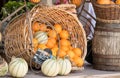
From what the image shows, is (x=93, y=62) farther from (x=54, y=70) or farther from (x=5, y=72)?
(x=5, y=72)

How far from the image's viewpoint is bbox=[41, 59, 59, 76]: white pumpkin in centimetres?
220

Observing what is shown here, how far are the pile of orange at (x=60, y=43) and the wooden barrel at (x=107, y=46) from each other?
15 centimetres

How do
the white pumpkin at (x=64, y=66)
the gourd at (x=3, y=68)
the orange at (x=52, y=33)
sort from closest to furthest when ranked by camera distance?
the gourd at (x=3, y=68), the white pumpkin at (x=64, y=66), the orange at (x=52, y=33)

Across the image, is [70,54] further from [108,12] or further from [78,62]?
[108,12]

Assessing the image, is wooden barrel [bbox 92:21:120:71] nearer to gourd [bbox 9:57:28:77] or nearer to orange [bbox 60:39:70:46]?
orange [bbox 60:39:70:46]

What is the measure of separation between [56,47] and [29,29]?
0.98ft

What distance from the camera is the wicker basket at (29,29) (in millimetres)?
2293

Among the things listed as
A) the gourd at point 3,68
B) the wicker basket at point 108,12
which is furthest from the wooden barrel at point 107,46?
the gourd at point 3,68

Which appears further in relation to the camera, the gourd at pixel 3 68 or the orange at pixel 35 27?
the orange at pixel 35 27

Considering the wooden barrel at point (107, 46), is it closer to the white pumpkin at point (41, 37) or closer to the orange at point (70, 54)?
the orange at point (70, 54)

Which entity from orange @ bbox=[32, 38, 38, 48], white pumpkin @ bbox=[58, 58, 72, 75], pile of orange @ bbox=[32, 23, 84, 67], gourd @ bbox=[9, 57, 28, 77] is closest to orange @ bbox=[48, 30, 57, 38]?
pile of orange @ bbox=[32, 23, 84, 67]

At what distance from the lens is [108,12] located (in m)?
2.42

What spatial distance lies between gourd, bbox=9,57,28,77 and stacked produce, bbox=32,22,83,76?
14 centimetres

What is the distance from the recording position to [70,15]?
8.25 feet
